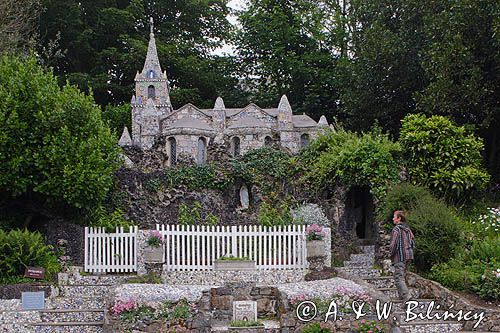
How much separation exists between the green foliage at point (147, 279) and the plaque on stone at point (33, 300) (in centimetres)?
259

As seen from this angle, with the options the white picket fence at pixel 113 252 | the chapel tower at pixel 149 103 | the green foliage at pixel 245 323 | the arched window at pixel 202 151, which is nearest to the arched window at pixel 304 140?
the arched window at pixel 202 151

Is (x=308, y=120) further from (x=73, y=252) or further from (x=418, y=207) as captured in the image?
(x=73, y=252)

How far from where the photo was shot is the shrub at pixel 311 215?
1984 cm

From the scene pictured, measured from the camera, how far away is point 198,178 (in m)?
21.7

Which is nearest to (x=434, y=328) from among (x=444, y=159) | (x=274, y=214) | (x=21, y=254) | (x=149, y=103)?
(x=444, y=159)

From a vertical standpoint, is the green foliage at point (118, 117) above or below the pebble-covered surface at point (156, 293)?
above

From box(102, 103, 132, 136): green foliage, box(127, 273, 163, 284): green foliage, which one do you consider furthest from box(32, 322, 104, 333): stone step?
box(102, 103, 132, 136): green foliage

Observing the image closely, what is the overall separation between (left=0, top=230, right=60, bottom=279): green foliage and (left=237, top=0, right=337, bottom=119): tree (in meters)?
19.0

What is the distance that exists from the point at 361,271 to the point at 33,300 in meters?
8.91

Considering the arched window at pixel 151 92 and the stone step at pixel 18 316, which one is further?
the arched window at pixel 151 92

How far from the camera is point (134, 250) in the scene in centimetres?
1708

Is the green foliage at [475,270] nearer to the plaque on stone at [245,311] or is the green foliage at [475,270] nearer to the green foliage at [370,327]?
the green foliage at [370,327]

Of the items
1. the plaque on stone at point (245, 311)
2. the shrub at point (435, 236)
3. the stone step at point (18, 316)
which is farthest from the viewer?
the shrub at point (435, 236)

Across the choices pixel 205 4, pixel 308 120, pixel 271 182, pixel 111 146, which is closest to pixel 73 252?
pixel 111 146
